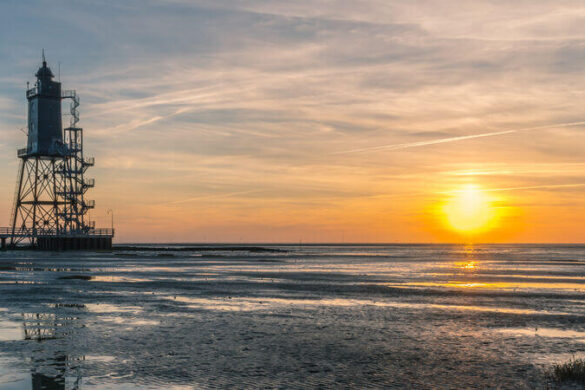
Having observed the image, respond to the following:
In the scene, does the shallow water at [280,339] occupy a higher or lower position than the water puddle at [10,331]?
lower

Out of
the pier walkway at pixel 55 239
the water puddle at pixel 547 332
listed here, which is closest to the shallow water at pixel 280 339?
the water puddle at pixel 547 332

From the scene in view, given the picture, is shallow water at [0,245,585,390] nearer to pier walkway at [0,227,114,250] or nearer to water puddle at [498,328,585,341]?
water puddle at [498,328,585,341]

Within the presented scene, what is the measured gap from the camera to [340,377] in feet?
48.0

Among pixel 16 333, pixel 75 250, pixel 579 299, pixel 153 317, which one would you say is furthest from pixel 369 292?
pixel 75 250

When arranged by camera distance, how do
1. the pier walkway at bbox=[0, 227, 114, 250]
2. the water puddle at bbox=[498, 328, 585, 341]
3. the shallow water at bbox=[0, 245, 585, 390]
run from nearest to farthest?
1. the shallow water at bbox=[0, 245, 585, 390]
2. the water puddle at bbox=[498, 328, 585, 341]
3. the pier walkway at bbox=[0, 227, 114, 250]

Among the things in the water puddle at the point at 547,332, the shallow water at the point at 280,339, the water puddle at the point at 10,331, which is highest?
the water puddle at the point at 10,331

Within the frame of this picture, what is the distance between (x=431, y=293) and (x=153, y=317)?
64.1 ft

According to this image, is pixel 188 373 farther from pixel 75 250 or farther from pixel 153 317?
pixel 75 250

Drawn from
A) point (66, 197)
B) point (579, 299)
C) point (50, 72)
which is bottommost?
point (579, 299)

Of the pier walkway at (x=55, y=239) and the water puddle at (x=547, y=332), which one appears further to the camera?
the pier walkway at (x=55, y=239)

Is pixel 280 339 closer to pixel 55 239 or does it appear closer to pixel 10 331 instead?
pixel 10 331

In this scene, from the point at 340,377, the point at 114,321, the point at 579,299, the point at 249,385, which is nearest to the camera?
the point at 249,385

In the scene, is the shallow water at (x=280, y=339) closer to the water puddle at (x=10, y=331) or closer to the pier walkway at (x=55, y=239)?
the water puddle at (x=10, y=331)

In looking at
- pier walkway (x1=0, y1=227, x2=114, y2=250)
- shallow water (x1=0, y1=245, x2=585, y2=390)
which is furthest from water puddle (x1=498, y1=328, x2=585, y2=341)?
pier walkway (x1=0, y1=227, x2=114, y2=250)
